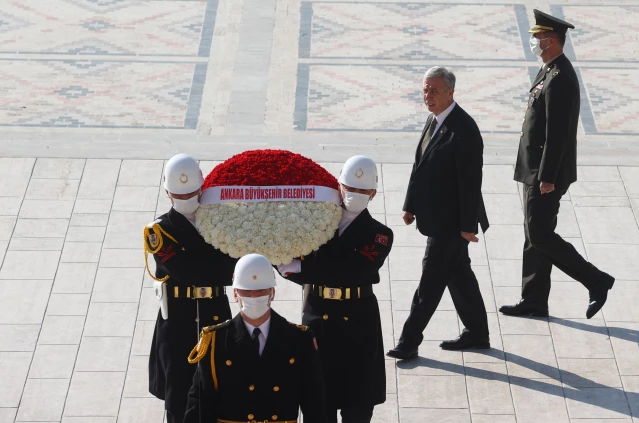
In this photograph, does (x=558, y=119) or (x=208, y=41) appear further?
(x=208, y=41)

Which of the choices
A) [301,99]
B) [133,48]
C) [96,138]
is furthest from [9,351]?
[133,48]

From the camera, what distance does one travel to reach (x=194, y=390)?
15.8 feet

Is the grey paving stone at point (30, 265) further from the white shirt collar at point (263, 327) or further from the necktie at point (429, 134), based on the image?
the white shirt collar at point (263, 327)

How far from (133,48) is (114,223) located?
12.1 ft

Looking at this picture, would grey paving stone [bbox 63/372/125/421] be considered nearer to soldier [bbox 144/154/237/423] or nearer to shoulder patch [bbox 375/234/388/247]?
soldier [bbox 144/154/237/423]

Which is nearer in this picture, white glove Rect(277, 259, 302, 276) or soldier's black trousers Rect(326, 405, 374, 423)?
white glove Rect(277, 259, 302, 276)

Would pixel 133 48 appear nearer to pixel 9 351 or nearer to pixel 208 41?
pixel 208 41

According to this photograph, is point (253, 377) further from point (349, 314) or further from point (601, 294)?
point (601, 294)

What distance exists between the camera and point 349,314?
572 cm

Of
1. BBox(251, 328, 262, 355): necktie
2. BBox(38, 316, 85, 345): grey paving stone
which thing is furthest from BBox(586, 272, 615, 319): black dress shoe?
BBox(38, 316, 85, 345): grey paving stone

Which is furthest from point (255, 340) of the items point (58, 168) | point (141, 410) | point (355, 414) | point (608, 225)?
point (58, 168)

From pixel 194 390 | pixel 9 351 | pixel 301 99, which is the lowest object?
pixel 194 390

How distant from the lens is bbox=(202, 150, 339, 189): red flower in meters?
5.47

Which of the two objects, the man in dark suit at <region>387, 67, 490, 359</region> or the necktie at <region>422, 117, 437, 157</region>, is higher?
the necktie at <region>422, 117, 437, 157</region>
